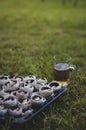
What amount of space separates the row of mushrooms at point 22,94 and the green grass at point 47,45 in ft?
0.52

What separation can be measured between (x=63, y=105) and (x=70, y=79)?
2.83 feet

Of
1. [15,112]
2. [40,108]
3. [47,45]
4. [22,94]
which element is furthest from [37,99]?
[47,45]

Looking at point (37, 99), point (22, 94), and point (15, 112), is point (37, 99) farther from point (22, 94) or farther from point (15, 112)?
point (15, 112)

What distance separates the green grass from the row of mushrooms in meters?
0.16

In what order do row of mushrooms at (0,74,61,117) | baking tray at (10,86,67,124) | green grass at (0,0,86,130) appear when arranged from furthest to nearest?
1. green grass at (0,0,86,130)
2. row of mushrooms at (0,74,61,117)
3. baking tray at (10,86,67,124)

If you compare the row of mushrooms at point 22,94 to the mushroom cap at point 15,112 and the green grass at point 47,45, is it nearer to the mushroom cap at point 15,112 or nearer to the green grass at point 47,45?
the mushroom cap at point 15,112

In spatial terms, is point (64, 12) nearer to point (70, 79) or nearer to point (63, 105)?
point (70, 79)

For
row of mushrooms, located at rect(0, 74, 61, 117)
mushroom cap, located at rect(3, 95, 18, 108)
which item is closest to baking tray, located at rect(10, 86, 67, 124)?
row of mushrooms, located at rect(0, 74, 61, 117)

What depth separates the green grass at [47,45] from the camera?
Answer: 4559 millimetres

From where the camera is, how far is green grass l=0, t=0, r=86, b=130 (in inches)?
179

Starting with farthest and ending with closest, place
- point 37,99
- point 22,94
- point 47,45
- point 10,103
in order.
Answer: point 47,45 < point 22,94 < point 37,99 < point 10,103

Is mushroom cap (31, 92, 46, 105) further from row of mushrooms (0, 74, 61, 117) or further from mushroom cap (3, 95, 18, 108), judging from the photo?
mushroom cap (3, 95, 18, 108)

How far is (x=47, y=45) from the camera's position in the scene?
27.6 ft

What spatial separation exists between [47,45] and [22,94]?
12.9 feet
